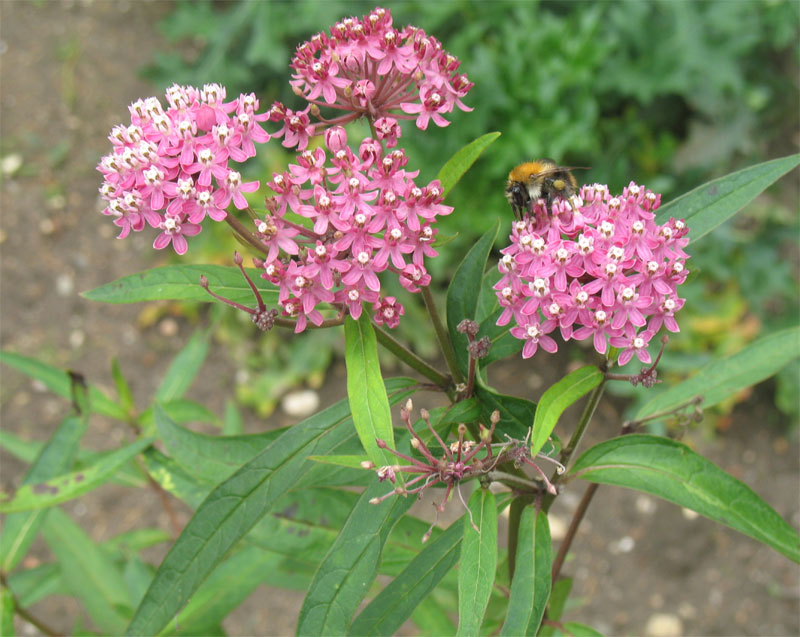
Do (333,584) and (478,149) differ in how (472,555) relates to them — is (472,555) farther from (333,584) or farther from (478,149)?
(478,149)

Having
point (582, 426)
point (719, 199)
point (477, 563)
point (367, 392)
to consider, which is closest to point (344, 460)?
point (367, 392)

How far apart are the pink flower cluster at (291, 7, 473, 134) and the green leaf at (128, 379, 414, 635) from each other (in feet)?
2.16

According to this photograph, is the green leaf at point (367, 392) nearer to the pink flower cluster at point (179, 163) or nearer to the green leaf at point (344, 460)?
the green leaf at point (344, 460)

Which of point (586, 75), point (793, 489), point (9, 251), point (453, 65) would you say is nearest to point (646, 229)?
point (453, 65)

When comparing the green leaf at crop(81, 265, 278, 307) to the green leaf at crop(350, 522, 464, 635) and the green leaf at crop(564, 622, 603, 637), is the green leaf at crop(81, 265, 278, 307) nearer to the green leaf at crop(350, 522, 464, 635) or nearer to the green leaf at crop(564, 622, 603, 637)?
the green leaf at crop(350, 522, 464, 635)

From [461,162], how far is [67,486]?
1.24 meters

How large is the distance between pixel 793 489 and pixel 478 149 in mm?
3467

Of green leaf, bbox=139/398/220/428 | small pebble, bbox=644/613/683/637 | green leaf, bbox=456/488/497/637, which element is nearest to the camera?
green leaf, bbox=456/488/497/637

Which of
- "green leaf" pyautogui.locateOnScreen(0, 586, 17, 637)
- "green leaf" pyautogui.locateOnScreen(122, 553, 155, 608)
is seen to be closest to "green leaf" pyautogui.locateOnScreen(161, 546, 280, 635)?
"green leaf" pyautogui.locateOnScreen(122, 553, 155, 608)

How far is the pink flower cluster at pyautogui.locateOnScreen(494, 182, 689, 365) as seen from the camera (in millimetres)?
1435

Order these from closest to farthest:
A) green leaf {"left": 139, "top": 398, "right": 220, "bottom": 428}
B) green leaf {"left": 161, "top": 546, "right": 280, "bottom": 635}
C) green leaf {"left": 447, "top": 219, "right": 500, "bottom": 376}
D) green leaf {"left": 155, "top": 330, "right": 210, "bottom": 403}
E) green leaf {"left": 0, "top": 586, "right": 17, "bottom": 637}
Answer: green leaf {"left": 447, "top": 219, "right": 500, "bottom": 376} < green leaf {"left": 0, "top": 586, "right": 17, "bottom": 637} < green leaf {"left": 161, "top": 546, "right": 280, "bottom": 635} < green leaf {"left": 139, "top": 398, "right": 220, "bottom": 428} < green leaf {"left": 155, "top": 330, "right": 210, "bottom": 403}

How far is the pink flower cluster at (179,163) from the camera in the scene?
1.45 metres

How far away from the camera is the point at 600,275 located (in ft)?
4.70

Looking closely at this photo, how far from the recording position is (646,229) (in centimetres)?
150
